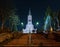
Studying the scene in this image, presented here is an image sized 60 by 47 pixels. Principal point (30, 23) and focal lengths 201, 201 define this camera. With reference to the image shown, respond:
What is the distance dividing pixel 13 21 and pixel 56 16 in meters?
24.0

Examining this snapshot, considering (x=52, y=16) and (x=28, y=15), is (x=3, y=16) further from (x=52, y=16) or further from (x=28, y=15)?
(x=28, y=15)

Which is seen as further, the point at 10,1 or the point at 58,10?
the point at 58,10

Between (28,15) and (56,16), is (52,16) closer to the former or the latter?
(56,16)

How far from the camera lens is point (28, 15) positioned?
151 metres

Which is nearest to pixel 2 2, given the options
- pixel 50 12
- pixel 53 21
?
pixel 53 21

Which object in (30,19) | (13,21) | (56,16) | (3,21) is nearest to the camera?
(3,21)

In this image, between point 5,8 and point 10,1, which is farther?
point 10,1

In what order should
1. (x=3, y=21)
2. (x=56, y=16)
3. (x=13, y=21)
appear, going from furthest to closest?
(x=56, y=16), (x=13, y=21), (x=3, y=21)

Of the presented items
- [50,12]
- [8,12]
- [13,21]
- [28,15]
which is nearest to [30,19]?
[28,15]

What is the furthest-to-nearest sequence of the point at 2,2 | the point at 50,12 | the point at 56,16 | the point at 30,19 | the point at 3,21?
the point at 30,19
the point at 50,12
the point at 56,16
the point at 3,21
the point at 2,2

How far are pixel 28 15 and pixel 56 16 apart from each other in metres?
67.2

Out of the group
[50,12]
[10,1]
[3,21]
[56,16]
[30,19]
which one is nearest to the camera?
[3,21]

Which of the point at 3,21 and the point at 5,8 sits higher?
the point at 5,8

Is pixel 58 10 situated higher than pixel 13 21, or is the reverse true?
pixel 58 10
